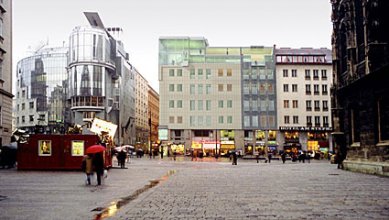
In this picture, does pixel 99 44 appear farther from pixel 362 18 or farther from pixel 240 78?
pixel 362 18

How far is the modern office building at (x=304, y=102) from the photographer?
84.5 m

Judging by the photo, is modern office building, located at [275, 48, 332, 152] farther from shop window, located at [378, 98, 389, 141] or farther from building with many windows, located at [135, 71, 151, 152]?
shop window, located at [378, 98, 389, 141]

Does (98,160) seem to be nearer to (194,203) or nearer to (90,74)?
(194,203)

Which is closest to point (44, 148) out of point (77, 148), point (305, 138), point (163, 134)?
point (77, 148)

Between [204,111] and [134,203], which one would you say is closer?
[134,203]

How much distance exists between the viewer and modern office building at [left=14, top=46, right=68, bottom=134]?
108312 mm

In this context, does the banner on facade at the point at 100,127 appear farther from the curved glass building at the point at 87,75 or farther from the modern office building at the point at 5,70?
the curved glass building at the point at 87,75

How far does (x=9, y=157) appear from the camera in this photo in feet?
106

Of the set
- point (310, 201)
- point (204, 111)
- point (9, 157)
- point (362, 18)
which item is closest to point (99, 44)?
point (204, 111)

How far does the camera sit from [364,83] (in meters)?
28.0

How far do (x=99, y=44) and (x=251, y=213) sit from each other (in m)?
85.3

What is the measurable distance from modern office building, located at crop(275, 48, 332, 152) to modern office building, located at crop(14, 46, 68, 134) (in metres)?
51.0

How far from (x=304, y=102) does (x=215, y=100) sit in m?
16.5

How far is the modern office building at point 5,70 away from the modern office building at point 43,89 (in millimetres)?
68838
